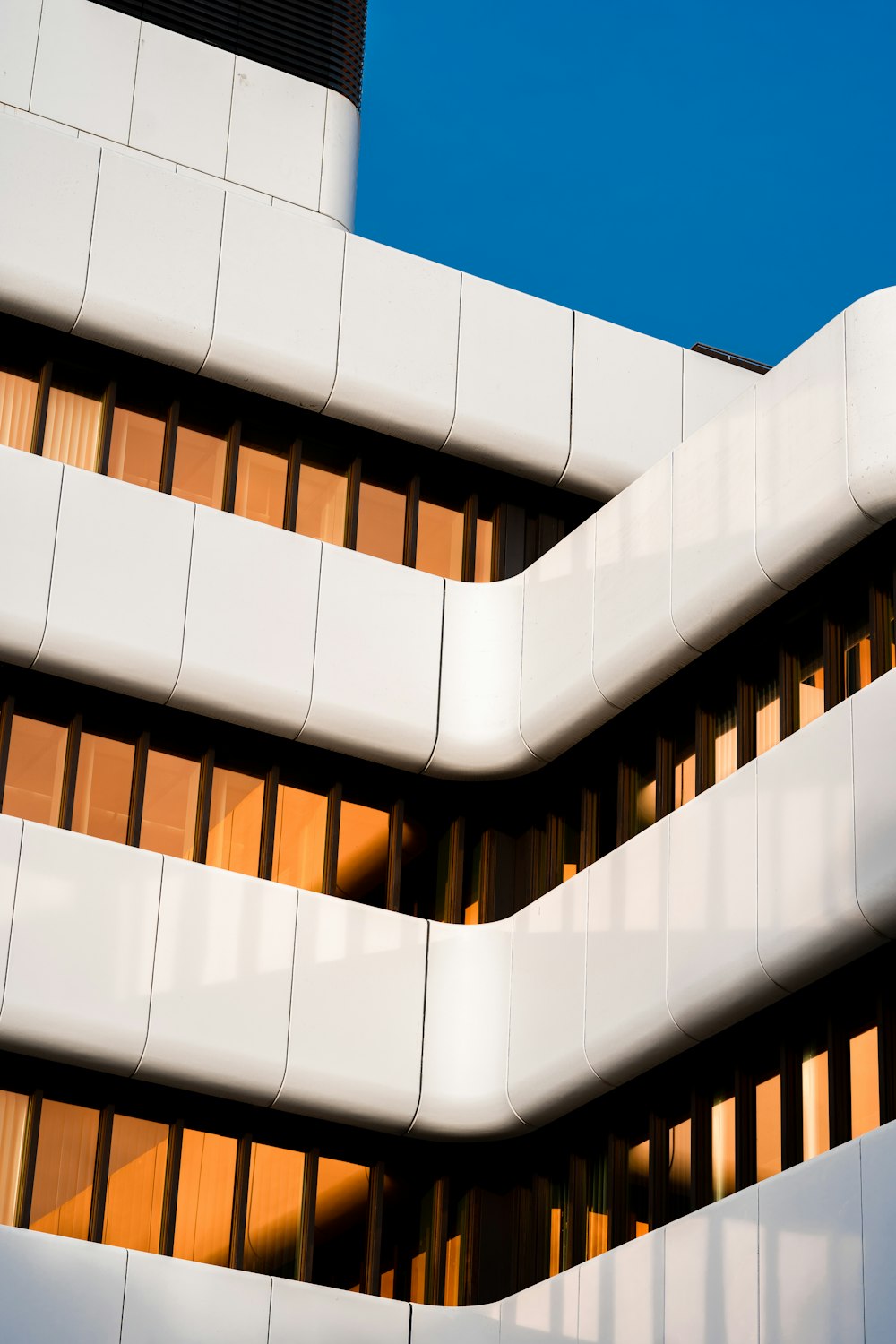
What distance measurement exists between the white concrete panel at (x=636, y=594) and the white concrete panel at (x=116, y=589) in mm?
4051

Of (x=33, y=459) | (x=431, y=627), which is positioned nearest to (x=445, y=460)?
(x=431, y=627)

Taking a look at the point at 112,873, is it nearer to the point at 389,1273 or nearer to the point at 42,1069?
the point at 42,1069

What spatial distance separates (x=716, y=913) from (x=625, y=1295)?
325 centimetres

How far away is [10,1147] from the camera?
18906 mm

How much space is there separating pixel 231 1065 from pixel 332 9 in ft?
44.0

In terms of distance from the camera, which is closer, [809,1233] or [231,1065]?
[809,1233]

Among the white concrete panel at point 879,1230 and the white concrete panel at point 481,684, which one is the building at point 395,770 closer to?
the white concrete panel at point 481,684

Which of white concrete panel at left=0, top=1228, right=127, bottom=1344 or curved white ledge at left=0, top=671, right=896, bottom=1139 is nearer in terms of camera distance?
curved white ledge at left=0, top=671, right=896, bottom=1139

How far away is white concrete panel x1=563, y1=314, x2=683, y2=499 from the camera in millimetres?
23062

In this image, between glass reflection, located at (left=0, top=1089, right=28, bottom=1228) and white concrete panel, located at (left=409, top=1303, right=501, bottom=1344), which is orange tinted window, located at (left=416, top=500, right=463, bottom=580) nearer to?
glass reflection, located at (left=0, top=1089, right=28, bottom=1228)

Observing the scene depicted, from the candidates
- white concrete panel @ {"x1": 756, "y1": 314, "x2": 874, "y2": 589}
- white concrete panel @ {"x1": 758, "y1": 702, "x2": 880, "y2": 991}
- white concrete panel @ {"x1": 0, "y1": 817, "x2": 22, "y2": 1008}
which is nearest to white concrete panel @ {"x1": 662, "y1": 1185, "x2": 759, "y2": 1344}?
white concrete panel @ {"x1": 758, "y1": 702, "x2": 880, "y2": 991}

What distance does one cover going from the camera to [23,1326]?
57.7 ft

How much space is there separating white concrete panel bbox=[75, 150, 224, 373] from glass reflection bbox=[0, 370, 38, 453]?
0.79 meters

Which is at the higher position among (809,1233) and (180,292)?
(180,292)
